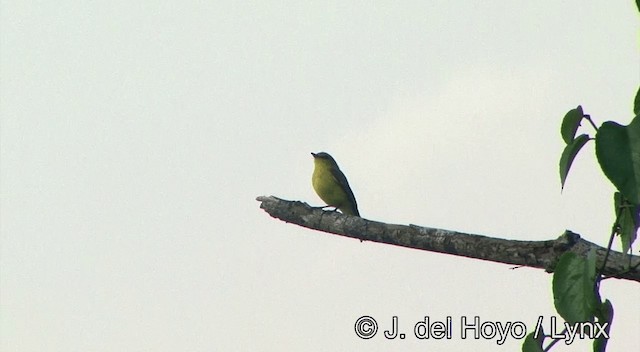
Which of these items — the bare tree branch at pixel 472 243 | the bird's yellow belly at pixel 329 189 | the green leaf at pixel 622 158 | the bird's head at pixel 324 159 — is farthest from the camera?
the bird's head at pixel 324 159

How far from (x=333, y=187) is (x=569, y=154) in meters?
7.78

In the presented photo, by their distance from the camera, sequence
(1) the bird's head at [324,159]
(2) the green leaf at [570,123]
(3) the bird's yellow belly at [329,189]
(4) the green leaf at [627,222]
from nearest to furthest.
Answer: (2) the green leaf at [570,123] < (4) the green leaf at [627,222] < (3) the bird's yellow belly at [329,189] < (1) the bird's head at [324,159]

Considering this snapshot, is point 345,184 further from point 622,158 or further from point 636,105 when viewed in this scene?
point 622,158

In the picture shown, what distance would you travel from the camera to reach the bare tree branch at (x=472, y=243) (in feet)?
11.5

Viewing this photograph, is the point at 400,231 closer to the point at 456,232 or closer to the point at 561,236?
the point at 456,232

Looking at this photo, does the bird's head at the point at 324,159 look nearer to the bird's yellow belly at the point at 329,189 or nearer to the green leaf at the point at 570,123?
the bird's yellow belly at the point at 329,189

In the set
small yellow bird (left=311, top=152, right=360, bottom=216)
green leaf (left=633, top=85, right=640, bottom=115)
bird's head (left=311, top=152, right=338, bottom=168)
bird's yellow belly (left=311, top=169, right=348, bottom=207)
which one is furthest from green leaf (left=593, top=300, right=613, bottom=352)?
bird's head (left=311, top=152, right=338, bottom=168)

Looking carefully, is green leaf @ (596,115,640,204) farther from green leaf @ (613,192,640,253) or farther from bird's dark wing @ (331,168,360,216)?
bird's dark wing @ (331,168,360,216)

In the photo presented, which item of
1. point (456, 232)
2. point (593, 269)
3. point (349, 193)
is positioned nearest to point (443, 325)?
point (456, 232)

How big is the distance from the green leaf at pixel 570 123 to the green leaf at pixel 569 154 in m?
0.04

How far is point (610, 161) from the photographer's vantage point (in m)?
2.42

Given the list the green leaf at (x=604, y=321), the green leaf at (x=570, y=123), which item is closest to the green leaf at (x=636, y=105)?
the green leaf at (x=570, y=123)

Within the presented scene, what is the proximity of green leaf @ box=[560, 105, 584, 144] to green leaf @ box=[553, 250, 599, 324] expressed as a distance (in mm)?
371

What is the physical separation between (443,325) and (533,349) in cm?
207
